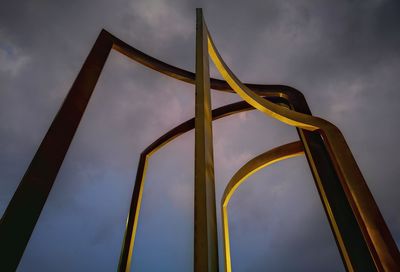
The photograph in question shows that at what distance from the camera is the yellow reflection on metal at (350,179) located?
3258mm

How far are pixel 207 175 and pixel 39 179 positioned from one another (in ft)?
6.48

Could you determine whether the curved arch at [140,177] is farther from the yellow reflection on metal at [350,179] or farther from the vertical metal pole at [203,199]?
the vertical metal pole at [203,199]

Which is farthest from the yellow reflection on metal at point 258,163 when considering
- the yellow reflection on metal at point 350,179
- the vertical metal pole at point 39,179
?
the vertical metal pole at point 39,179

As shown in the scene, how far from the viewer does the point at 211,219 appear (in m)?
1.80

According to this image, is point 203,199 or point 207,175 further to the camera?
point 207,175

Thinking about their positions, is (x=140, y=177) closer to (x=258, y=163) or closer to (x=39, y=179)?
(x=258, y=163)

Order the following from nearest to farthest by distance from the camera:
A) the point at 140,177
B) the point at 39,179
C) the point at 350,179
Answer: the point at 39,179 → the point at 350,179 → the point at 140,177

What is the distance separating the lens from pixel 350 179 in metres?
3.88

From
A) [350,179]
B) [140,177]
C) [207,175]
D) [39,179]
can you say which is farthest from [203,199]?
[140,177]

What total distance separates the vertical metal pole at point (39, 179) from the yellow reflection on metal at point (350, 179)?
95.5 inches

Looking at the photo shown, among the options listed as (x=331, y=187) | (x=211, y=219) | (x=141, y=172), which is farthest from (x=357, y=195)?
(x=141, y=172)

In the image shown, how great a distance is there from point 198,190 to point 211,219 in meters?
0.26

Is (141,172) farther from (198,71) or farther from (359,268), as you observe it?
(359,268)

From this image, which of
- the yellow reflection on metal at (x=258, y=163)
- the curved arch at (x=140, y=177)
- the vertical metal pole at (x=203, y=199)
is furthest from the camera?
the yellow reflection on metal at (x=258, y=163)
